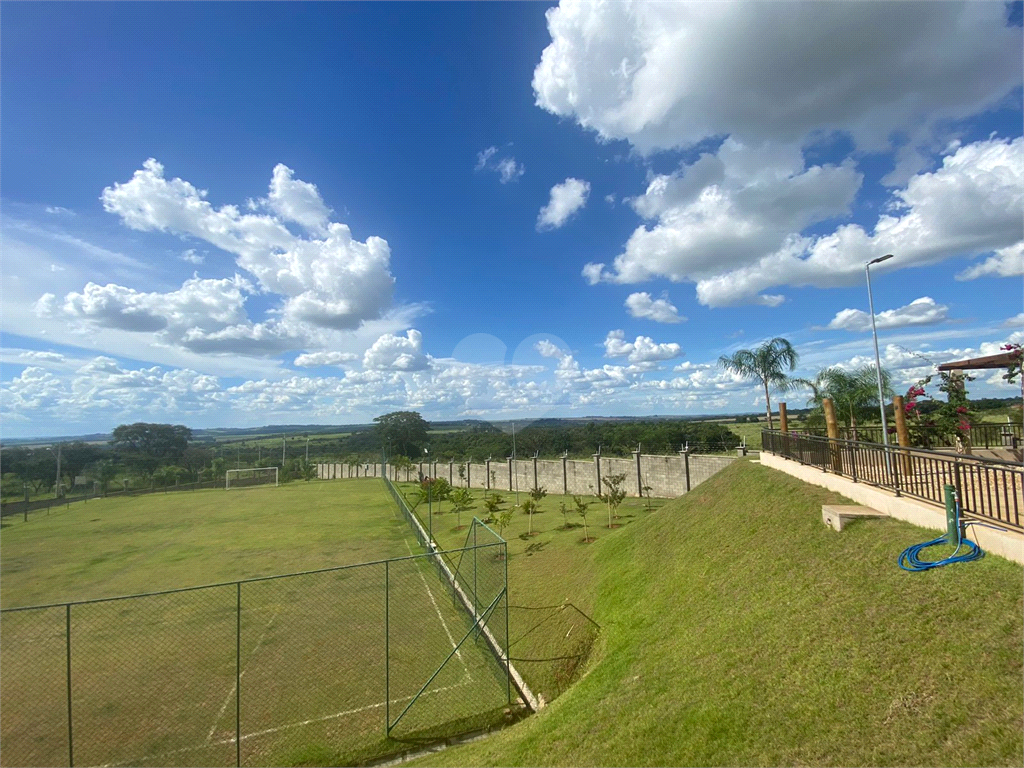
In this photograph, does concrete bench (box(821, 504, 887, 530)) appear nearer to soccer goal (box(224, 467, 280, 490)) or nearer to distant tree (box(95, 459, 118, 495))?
soccer goal (box(224, 467, 280, 490))

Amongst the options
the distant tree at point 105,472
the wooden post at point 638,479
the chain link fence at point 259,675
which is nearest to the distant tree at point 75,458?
the distant tree at point 105,472

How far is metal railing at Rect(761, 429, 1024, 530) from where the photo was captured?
548cm

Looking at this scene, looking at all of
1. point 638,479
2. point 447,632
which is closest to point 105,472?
point 638,479

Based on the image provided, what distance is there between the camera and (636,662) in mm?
6676

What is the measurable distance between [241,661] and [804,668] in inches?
425

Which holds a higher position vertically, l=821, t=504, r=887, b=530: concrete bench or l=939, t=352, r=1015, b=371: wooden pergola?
l=939, t=352, r=1015, b=371: wooden pergola

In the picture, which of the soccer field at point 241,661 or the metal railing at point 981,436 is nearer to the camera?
the soccer field at point 241,661

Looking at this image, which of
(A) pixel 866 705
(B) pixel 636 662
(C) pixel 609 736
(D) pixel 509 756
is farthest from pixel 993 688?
(D) pixel 509 756

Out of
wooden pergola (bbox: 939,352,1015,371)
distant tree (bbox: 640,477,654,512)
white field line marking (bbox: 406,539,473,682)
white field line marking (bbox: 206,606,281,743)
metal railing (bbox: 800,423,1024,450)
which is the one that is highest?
wooden pergola (bbox: 939,352,1015,371)

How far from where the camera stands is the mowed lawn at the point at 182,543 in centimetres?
1770

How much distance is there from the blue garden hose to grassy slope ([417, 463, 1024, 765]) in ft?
0.40

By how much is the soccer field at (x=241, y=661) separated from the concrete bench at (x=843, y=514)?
244 inches

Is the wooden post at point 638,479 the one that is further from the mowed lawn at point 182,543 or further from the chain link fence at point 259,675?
the chain link fence at point 259,675

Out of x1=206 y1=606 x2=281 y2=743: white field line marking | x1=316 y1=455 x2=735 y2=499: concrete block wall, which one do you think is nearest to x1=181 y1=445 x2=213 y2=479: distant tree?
x1=316 y1=455 x2=735 y2=499: concrete block wall
